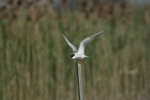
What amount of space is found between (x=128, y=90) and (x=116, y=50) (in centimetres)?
51

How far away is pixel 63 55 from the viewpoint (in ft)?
18.2

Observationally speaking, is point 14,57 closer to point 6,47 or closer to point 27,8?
point 6,47

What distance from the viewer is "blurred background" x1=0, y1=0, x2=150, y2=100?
200 inches

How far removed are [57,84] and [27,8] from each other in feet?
2.80

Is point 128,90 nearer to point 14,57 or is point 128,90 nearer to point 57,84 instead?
point 57,84

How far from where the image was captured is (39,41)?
5289 mm

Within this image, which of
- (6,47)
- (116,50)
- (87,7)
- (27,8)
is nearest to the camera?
(6,47)

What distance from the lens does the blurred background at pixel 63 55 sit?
5082 millimetres

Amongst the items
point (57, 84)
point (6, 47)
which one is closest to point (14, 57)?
point (6, 47)

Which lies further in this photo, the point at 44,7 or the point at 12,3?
the point at 44,7

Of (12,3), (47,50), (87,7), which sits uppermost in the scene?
(87,7)

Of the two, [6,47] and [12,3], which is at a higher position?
[12,3]

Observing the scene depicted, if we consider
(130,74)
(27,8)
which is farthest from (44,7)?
(130,74)

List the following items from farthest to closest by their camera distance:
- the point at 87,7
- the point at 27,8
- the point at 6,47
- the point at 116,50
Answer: the point at 87,7 → the point at 116,50 → the point at 27,8 → the point at 6,47
